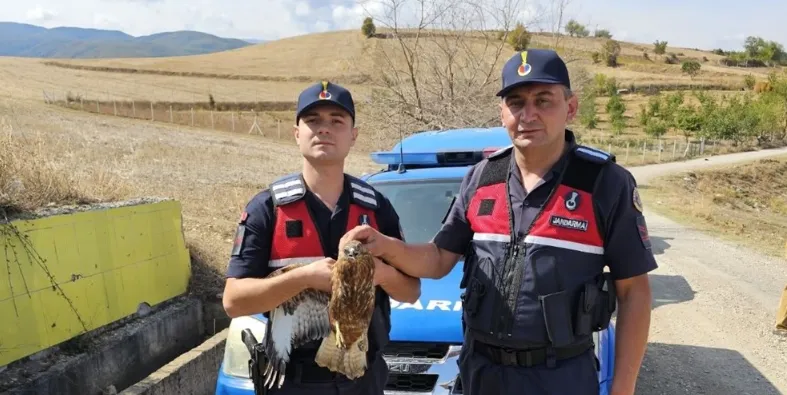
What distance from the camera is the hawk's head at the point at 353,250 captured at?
182cm

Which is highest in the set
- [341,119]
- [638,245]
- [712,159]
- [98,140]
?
[341,119]

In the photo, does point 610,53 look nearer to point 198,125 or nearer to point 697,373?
point 198,125

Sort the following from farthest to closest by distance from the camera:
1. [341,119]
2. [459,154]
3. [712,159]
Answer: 1. [712,159]
2. [459,154]
3. [341,119]

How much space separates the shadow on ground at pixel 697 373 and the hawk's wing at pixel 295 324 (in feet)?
12.0

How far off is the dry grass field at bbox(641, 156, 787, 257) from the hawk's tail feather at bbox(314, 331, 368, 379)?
11833 millimetres

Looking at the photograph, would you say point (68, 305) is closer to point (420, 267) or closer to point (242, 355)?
point (242, 355)

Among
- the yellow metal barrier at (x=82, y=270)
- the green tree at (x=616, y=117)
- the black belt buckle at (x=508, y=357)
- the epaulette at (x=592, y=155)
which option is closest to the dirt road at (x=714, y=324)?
the black belt buckle at (x=508, y=357)

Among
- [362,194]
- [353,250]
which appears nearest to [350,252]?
[353,250]

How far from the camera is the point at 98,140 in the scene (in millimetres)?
16828

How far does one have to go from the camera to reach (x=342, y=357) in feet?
Result: 6.55

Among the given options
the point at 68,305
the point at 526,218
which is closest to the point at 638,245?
the point at 526,218

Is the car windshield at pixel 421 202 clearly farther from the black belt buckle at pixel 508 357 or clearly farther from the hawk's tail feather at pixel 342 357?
the hawk's tail feather at pixel 342 357

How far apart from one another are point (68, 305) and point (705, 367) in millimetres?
5406

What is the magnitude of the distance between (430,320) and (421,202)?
1.50m
